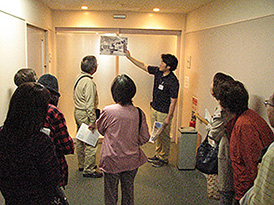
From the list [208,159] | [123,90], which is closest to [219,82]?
[208,159]

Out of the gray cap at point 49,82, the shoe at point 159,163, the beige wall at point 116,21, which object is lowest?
the shoe at point 159,163

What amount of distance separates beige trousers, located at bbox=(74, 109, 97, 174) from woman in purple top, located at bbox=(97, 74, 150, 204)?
1312 millimetres

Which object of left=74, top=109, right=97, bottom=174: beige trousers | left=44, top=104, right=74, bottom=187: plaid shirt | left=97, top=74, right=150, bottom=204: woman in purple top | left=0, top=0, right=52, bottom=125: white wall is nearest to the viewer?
left=44, top=104, right=74, bottom=187: plaid shirt

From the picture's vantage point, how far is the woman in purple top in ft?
7.20

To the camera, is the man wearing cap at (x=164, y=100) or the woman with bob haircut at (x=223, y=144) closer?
the woman with bob haircut at (x=223, y=144)

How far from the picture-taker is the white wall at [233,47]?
2.39 meters

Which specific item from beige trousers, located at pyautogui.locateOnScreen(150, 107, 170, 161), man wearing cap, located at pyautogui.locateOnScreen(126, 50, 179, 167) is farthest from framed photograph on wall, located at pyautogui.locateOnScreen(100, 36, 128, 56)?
beige trousers, located at pyautogui.locateOnScreen(150, 107, 170, 161)

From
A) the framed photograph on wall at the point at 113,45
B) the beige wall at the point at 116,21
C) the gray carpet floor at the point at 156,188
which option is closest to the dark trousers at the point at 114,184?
the gray carpet floor at the point at 156,188

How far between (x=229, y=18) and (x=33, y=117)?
2586mm

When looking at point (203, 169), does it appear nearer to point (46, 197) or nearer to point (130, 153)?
point (130, 153)

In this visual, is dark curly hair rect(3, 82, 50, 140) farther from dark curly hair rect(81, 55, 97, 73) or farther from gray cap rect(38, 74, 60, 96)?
dark curly hair rect(81, 55, 97, 73)

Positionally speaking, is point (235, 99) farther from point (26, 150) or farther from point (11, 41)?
point (11, 41)

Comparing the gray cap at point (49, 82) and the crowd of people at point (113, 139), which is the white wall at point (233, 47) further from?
the gray cap at point (49, 82)

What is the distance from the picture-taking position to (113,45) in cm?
446
